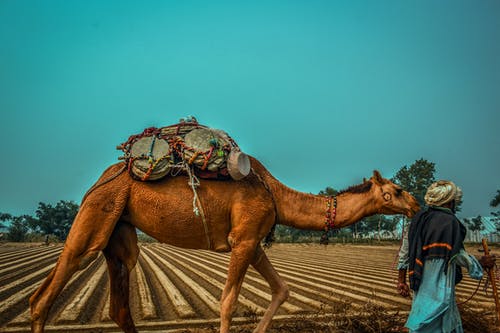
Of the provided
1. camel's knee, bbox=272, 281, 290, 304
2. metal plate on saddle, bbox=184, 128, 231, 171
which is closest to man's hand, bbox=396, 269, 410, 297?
camel's knee, bbox=272, 281, 290, 304

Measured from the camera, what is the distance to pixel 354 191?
4.67 metres

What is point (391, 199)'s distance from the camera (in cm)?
446

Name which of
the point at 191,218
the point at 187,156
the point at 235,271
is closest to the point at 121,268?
the point at 191,218

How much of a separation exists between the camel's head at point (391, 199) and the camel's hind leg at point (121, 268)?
10.8 ft

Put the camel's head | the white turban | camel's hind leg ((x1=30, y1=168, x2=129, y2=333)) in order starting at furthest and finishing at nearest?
the camel's head, camel's hind leg ((x1=30, y1=168, x2=129, y2=333)), the white turban

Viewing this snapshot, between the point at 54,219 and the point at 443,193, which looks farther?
the point at 54,219

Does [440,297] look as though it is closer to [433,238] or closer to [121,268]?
[433,238]

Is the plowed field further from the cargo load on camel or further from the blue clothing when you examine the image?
the cargo load on camel

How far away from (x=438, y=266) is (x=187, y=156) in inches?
118

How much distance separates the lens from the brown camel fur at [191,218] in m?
4.01

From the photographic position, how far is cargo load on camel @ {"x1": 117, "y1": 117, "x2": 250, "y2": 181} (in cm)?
412

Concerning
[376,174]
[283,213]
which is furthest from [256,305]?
[376,174]

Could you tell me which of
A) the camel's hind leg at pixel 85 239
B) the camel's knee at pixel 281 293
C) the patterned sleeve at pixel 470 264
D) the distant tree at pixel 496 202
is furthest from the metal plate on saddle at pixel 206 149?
the distant tree at pixel 496 202

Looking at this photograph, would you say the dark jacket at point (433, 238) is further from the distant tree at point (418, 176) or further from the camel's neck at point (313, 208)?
the distant tree at point (418, 176)
